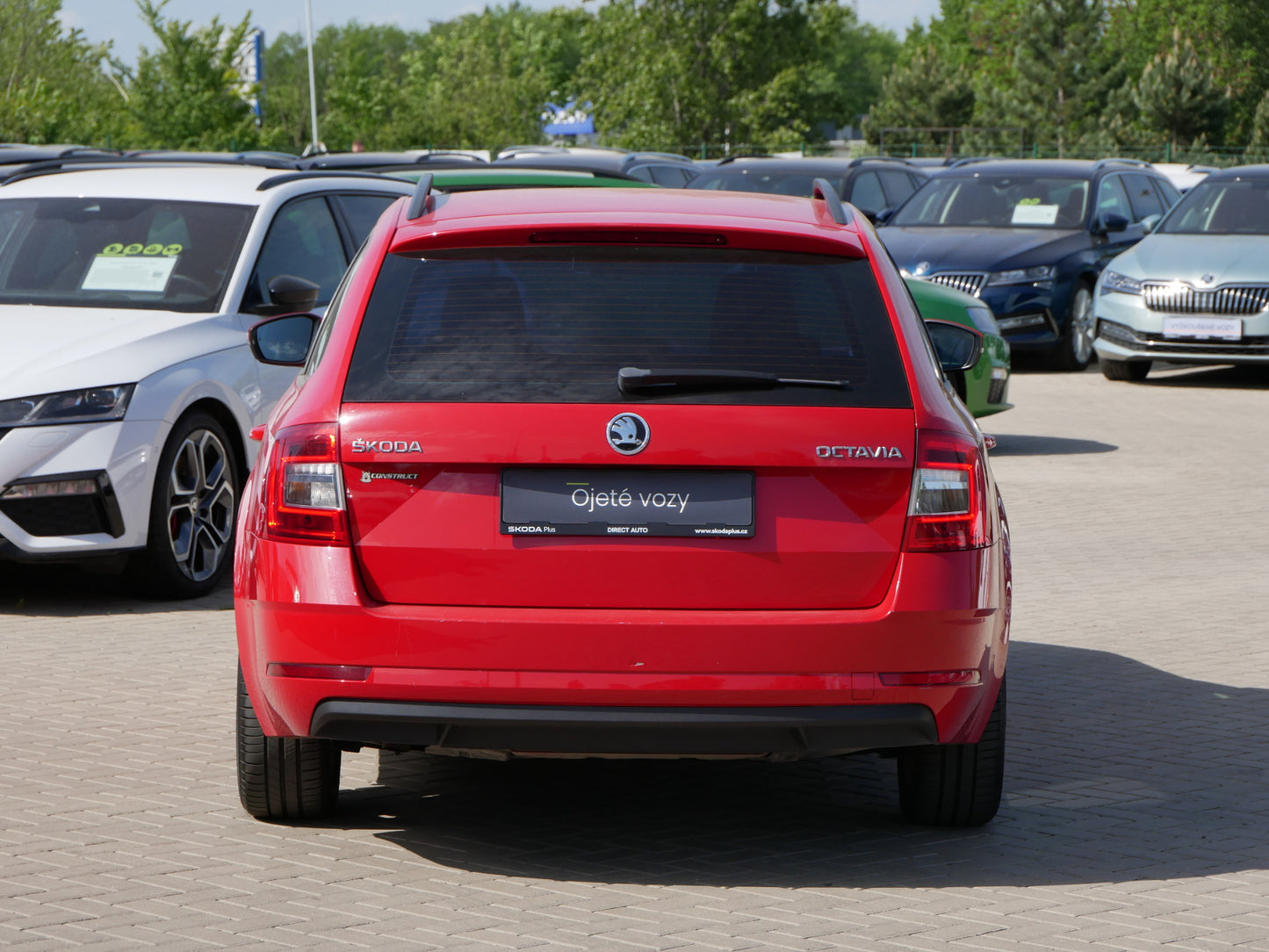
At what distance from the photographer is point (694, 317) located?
4328 mm

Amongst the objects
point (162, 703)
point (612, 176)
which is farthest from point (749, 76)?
point (162, 703)

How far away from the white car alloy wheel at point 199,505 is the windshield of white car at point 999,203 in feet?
38.2

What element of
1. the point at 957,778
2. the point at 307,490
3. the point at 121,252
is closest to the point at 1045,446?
the point at 121,252

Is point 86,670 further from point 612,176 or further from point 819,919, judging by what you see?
point 612,176

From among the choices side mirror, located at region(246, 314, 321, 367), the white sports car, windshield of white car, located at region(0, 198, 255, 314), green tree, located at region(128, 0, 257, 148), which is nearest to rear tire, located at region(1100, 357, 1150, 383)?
the white sports car

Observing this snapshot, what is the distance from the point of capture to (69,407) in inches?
291

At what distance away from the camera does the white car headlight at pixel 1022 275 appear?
1734 cm

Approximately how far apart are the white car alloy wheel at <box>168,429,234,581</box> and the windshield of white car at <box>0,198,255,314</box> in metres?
0.68

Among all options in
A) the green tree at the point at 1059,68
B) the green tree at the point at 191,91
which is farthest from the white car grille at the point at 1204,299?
the green tree at the point at 1059,68

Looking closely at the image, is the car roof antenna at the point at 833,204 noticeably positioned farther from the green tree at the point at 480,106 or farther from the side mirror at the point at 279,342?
the green tree at the point at 480,106

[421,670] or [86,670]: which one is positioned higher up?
[421,670]

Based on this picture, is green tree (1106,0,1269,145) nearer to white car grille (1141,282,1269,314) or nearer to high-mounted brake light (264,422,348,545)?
white car grille (1141,282,1269,314)

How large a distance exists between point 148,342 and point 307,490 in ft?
12.3

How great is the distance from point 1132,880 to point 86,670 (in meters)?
3.75
